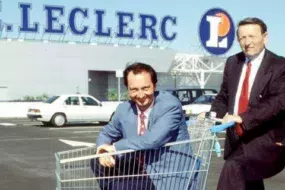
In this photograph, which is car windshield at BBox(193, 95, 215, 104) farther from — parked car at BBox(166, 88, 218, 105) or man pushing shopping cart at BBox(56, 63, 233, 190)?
man pushing shopping cart at BBox(56, 63, 233, 190)

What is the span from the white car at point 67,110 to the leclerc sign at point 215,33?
795cm

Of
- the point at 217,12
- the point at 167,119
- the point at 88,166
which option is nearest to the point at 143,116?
the point at 167,119

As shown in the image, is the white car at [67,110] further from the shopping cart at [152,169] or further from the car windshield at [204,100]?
the shopping cart at [152,169]

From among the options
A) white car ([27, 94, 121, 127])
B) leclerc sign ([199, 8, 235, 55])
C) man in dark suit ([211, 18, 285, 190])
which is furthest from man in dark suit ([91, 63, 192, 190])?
leclerc sign ([199, 8, 235, 55])

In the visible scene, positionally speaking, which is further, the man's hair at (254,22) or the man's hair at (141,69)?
the man's hair at (254,22)

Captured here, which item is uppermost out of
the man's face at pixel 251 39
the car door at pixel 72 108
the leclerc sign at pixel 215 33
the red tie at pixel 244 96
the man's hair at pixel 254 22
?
the leclerc sign at pixel 215 33

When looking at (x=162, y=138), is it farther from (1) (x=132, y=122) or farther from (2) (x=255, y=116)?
(2) (x=255, y=116)

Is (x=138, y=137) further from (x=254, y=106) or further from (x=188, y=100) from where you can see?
(x=188, y=100)

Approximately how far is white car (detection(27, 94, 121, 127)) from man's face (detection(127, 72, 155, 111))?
18.5 meters

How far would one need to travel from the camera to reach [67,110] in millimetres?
21938

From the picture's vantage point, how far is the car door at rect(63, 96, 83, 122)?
21.9m

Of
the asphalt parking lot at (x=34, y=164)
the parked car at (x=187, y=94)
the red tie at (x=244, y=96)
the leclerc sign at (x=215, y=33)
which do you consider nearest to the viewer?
the red tie at (x=244, y=96)

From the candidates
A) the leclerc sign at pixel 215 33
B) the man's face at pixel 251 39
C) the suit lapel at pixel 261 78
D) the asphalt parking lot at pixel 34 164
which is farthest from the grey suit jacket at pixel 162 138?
the leclerc sign at pixel 215 33

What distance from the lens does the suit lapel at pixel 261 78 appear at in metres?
3.71
